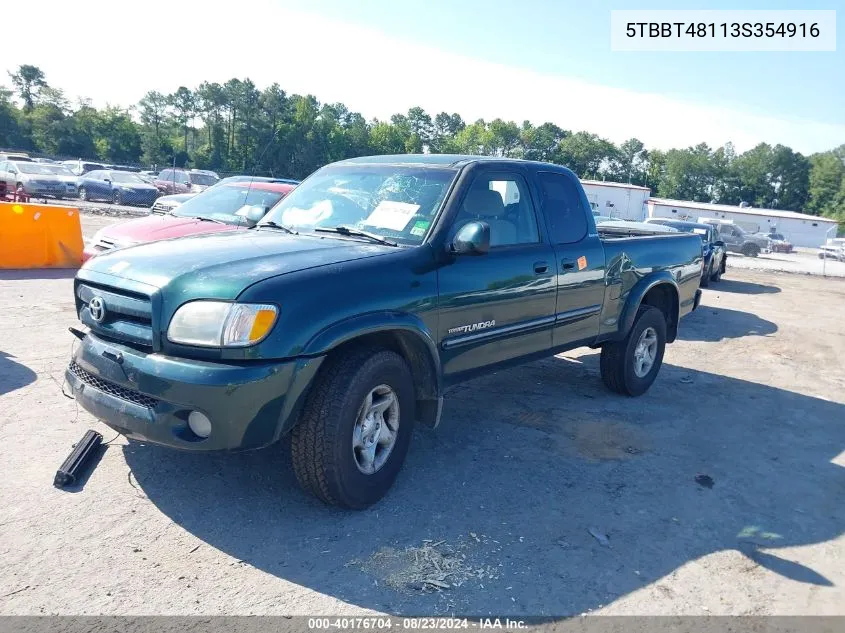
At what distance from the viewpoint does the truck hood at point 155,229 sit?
7.91 m

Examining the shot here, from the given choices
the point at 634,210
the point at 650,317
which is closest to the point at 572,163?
the point at 634,210

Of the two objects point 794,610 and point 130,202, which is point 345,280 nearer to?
point 794,610

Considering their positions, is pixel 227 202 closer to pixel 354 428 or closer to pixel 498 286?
pixel 498 286

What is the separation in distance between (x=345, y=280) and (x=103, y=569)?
1764 mm

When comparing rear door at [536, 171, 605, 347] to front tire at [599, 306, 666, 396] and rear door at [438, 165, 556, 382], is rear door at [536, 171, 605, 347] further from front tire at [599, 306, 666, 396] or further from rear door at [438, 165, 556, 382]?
front tire at [599, 306, 666, 396]

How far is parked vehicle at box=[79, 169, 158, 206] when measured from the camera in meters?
26.2

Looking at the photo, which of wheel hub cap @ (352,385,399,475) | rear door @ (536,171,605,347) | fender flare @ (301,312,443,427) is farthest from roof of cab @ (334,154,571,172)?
wheel hub cap @ (352,385,399,475)

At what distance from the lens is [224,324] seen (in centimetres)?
312

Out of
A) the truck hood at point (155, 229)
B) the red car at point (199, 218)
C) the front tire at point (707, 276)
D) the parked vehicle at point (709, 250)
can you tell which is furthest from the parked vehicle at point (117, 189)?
the front tire at point (707, 276)

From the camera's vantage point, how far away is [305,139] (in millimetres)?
38281

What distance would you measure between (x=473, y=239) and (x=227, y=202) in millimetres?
6295

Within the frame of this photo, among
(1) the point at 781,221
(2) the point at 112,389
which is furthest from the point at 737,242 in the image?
(1) the point at 781,221

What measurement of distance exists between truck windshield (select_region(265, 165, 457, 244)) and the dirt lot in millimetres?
1569

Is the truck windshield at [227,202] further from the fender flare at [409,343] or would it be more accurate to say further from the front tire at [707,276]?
the front tire at [707,276]
